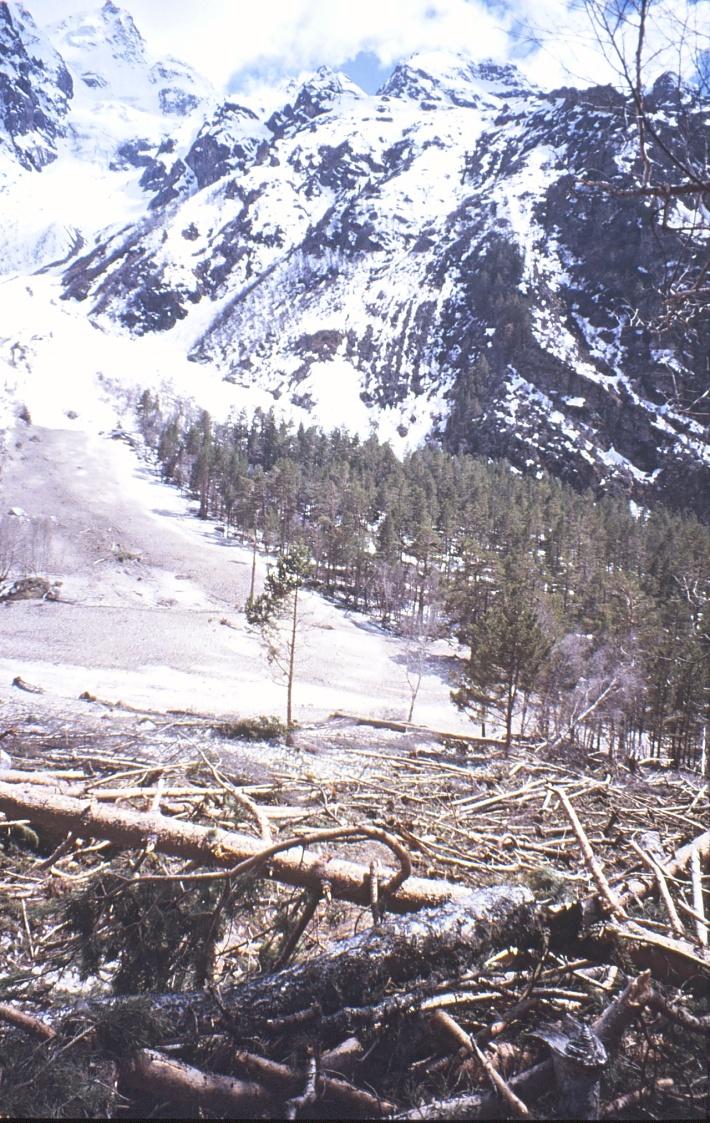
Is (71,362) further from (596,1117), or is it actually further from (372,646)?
(596,1117)

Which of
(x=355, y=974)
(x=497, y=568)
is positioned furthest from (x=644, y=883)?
(x=497, y=568)

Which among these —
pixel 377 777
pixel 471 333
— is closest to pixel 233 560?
pixel 377 777

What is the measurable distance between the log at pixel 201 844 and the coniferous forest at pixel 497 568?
3685 millimetres

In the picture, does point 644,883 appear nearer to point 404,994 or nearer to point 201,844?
point 404,994

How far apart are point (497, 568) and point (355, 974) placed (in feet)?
170

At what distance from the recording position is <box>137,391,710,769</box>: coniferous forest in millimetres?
24344

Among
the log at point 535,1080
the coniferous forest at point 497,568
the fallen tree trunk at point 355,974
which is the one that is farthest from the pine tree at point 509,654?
the log at point 535,1080

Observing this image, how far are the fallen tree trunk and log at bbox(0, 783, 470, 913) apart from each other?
20 cm

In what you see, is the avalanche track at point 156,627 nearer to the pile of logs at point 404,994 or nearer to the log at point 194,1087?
the pile of logs at point 404,994

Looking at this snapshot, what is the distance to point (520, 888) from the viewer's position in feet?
7.73

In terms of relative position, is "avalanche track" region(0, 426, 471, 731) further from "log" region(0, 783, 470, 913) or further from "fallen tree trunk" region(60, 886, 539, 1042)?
"fallen tree trunk" region(60, 886, 539, 1042)

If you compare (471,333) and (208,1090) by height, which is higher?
(471,333)

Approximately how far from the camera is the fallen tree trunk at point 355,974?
6.04 feet

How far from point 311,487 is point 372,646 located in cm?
4103
